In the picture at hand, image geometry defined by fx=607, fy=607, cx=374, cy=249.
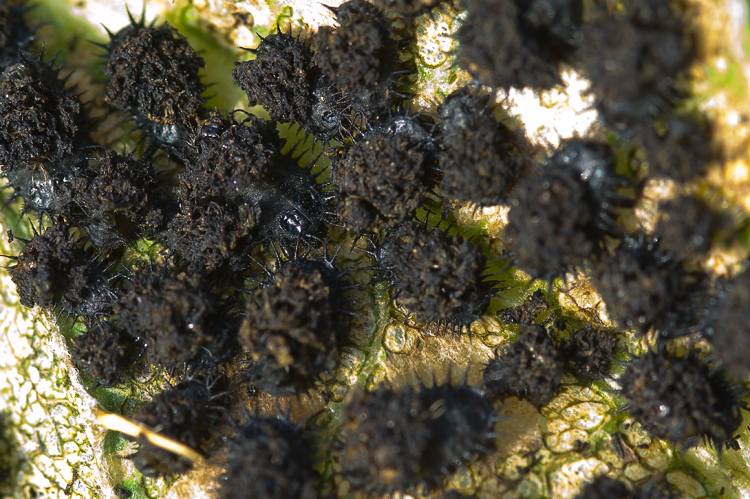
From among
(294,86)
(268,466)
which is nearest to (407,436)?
(268,466)

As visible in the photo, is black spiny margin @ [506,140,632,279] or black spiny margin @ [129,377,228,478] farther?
black spiny margin @ [129,377,228,478]

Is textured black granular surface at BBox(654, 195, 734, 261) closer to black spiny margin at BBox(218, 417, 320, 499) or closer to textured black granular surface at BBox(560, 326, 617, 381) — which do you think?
textured black granular surface at BBox(560, 326, 617, 381)

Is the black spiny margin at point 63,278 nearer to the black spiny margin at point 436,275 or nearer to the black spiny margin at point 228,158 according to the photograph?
the black spiny margin at point 228,158

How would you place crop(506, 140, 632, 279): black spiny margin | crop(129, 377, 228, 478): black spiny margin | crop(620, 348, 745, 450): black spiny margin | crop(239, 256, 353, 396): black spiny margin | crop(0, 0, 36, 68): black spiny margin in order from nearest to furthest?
1. crop(506, 140, 632, 279): black spiny margin
2. crop(620, 348, 745, 450): black spiny margin
3. crop(239, 256, 353, 396): black spiny margin
4. crop(129, 377, 228, 478): black spiny margin
5. crop(0, 0, 36, 68): black spiny margin

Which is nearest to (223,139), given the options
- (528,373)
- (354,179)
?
(354,179)

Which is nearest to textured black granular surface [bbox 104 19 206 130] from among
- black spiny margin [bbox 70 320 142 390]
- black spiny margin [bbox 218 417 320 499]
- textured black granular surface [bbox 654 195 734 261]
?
black spiny margin [bbox 70 320 142 390]

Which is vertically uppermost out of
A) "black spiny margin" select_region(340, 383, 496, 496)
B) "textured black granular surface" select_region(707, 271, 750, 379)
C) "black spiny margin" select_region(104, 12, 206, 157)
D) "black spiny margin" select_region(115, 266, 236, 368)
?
"black spiny margin" select_region(104, 12, 206, 157)

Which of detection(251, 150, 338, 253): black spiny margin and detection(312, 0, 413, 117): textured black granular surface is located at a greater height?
detection(312, 0, 413, 117): textured black granular surface

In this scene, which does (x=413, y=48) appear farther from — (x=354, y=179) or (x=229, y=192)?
(x=229, y=192)
